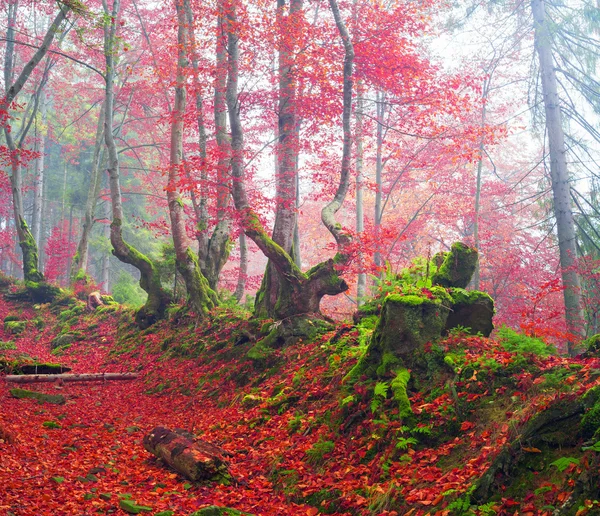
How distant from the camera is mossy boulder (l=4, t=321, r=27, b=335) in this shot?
17097mm

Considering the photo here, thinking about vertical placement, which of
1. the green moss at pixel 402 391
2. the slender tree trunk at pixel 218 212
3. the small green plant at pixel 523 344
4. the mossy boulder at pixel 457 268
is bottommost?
the green moss at pixel 402 391

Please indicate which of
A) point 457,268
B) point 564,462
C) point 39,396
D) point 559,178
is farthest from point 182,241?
point 564,462

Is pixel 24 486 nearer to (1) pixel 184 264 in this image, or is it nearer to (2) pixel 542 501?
(2) pixel 542 501

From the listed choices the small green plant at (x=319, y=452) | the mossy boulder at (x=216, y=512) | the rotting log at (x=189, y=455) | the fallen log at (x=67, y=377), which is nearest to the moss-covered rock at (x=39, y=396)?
the fallen log at (x=67, y=377)

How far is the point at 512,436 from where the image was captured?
4.26 meters

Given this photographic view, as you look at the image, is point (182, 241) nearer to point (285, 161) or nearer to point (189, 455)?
point (285, 161)

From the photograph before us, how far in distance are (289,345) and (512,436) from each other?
239 inches

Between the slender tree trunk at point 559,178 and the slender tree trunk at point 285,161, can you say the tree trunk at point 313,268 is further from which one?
the slender tree trunk at point 559,178

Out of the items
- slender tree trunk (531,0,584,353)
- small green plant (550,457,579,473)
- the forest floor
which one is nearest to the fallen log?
the forest floor

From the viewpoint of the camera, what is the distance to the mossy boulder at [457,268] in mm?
8008

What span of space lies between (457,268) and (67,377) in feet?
27.8

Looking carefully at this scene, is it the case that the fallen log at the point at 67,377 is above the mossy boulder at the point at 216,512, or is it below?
below

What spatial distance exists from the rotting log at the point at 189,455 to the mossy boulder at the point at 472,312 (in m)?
3.62

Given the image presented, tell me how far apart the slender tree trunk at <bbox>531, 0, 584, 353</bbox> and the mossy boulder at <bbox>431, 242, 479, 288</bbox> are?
4.50 metres
